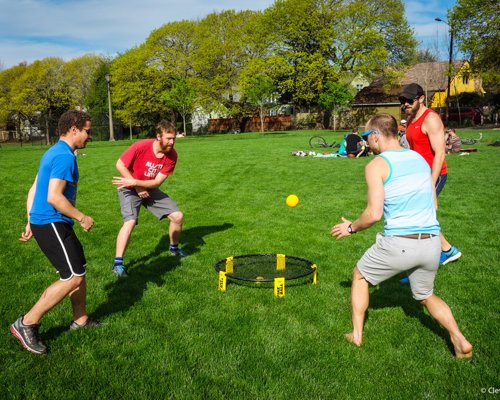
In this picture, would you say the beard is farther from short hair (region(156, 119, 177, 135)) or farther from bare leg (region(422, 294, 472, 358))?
short hair (region(156, 119, 177, 135))

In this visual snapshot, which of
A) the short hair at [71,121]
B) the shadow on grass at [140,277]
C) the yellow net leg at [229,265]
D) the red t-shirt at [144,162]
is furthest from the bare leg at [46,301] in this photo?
the red t-shirt at [144,162]

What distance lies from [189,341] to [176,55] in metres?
54.0

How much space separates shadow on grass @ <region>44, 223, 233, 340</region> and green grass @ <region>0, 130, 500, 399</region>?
2cm

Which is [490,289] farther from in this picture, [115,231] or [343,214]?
[115,231]

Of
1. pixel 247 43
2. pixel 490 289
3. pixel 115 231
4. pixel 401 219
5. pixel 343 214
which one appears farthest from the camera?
pixel 247 43

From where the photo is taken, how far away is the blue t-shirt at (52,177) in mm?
3971

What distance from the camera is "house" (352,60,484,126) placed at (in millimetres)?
55812

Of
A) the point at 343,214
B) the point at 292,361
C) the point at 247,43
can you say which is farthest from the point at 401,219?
the point at 247,43

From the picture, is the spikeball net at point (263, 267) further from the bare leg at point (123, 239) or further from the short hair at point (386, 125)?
the short hair at point (386, 125)

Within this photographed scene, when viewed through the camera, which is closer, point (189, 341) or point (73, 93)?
point (189, 341)

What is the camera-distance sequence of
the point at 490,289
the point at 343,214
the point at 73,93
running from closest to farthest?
the point at 490,289 < the point at 343,214 < the point at 73,93

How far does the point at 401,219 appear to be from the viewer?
3.82 metres

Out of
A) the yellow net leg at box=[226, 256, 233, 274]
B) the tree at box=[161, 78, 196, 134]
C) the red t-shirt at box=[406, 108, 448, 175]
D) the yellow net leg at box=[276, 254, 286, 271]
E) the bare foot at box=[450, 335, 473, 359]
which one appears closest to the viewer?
the bare foot at box=[450, 335, 473, 359]

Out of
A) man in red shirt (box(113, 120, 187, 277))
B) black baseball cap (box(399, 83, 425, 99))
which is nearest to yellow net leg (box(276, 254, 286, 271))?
man in red shirt (box(113, 120, 187, 277))
